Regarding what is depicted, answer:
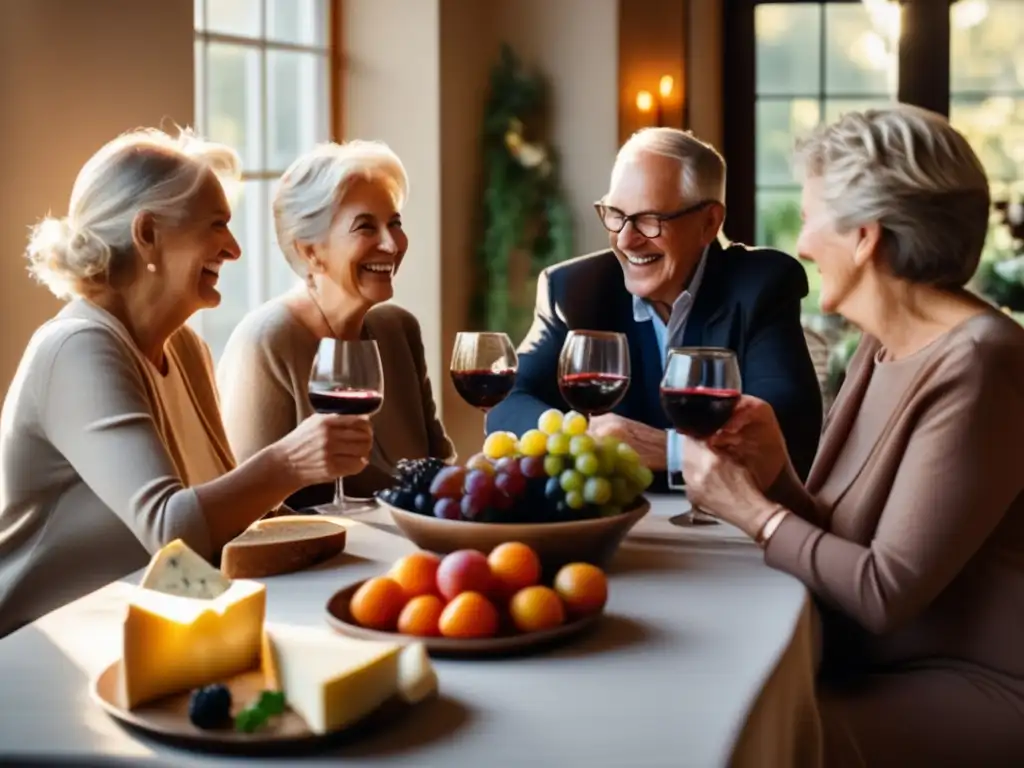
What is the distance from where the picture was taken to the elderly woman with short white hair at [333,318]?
2.77 m

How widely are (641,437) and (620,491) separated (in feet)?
2.08

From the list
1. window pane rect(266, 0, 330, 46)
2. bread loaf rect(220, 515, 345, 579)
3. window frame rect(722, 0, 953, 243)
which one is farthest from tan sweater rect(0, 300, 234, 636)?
window frame rect(722, 0, 953, 243)

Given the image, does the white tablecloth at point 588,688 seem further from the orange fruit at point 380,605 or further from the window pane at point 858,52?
the window pane at point 858,52

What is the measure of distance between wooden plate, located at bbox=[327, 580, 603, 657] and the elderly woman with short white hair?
1300 mm

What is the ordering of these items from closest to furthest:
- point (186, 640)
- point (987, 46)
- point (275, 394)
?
point (186, 640) < point (275, 394) < point (987, 46)

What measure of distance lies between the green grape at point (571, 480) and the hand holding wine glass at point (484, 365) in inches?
21.4

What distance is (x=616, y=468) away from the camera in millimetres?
1835

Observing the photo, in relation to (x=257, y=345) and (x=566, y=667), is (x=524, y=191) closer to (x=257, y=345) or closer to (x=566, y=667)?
(x=257, y=345)

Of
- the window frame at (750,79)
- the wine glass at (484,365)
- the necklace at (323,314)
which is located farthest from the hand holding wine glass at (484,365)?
the window frame at (750,79)

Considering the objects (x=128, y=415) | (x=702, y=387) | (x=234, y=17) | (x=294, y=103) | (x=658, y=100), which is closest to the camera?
(x=702, y=387)

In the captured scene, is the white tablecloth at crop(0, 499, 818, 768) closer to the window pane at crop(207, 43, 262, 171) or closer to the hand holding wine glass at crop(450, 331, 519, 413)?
the hand holding wine glass at crop(450, 331, 519, 413)

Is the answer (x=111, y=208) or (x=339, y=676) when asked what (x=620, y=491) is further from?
(x=111, y=208)

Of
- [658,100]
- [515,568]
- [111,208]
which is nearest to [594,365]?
[515,568]

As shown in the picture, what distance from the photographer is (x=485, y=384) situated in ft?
7.59
